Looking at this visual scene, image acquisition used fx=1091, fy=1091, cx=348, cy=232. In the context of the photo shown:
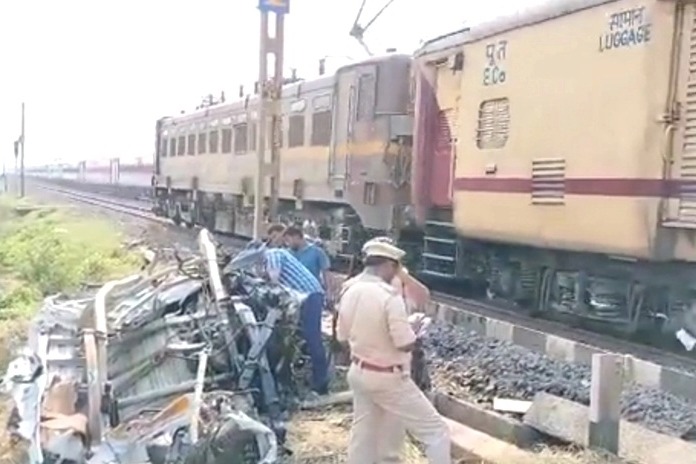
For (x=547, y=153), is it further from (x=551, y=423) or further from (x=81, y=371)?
(x=81, y=371)

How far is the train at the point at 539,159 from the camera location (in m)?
9.60

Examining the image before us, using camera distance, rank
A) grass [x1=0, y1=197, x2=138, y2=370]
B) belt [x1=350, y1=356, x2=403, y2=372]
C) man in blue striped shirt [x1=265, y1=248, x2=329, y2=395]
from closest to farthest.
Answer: belt [x1=350, y1=356, x2=403, y2=372] < man in blue striped shirt [x1=265, y1=248, x2=329, y2=395] < grass [x1=0, y1=197, x2=138, y2=370]

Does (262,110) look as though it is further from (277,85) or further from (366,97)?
(366,97)

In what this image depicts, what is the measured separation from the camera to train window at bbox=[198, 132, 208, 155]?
2855cm

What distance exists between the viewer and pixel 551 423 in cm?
736

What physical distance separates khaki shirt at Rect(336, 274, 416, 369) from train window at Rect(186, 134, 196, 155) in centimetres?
2416

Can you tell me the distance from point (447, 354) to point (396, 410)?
14.1 ft

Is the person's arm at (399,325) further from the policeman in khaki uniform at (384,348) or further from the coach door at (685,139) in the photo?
the coach door at (685,139)

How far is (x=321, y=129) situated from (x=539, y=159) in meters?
8.00

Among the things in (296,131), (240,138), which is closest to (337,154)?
(296,131)

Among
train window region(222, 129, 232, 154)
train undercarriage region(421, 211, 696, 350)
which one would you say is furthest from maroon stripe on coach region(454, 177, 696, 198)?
train window region(222, 129, 232, 154)

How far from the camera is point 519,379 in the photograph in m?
9.09

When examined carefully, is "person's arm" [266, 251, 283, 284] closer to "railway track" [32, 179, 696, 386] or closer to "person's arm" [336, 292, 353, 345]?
"railway track" [32, 179, 696, 386]

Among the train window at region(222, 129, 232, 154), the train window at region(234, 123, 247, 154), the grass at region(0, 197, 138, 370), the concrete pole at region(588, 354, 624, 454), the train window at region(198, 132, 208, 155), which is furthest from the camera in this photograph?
the train window at region(198, 132, 208, 155)
